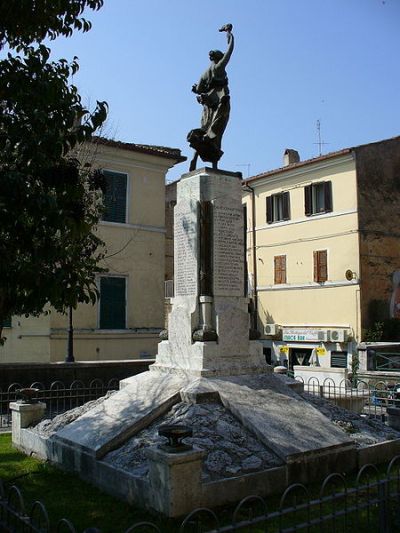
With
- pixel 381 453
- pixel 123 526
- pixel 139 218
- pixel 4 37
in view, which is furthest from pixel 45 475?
pixel 139 218

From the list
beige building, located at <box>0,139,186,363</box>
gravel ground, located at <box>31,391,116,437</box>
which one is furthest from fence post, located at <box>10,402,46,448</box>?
beige building, located at <box>0,139,186,363</box>

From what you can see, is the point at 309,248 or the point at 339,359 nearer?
the point at 339,359

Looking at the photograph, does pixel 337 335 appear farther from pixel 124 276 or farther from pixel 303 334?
pixel 124 276

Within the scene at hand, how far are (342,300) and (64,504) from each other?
2205cm

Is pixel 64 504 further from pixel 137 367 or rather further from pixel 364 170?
pixel 364 170

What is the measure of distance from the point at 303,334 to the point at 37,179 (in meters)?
24.0

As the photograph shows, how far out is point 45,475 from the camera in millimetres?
7309

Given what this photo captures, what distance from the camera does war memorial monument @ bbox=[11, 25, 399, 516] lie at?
6004 millimetres

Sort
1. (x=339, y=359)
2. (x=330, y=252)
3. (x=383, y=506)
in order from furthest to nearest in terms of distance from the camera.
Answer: (x=330, y=252) < (x=339, y=359) < (x=383, y=506)

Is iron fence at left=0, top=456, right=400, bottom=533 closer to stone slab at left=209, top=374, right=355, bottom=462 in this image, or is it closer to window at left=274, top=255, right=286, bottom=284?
stone slab at left=209, top=374, right=355, bottom=462

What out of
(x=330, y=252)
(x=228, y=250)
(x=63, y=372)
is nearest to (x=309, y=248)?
(x=330, y=252)

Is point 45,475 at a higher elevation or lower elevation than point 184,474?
lower

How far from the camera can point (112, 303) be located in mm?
20844

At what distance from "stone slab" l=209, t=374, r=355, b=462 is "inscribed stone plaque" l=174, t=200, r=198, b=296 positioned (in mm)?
1642
